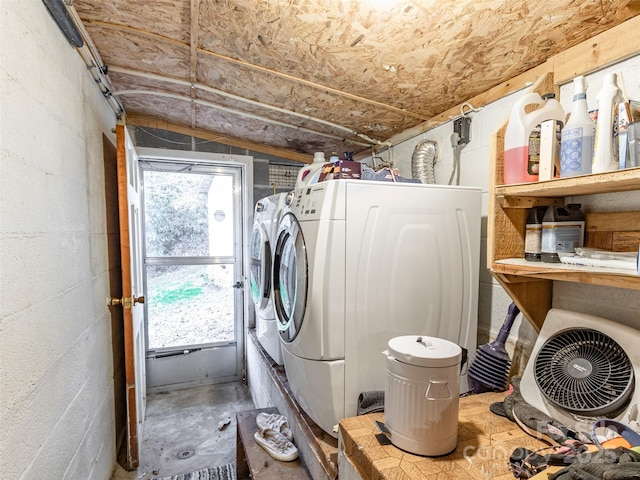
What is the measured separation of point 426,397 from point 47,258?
1352 millimetres

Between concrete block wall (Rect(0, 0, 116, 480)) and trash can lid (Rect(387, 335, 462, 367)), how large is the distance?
1090 millimetres

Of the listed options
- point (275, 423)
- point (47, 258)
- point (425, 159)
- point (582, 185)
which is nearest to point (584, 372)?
point (582, 185)

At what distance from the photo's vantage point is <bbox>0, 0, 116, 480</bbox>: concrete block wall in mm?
927

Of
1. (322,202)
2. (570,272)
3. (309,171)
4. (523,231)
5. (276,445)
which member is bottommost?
(276,445)

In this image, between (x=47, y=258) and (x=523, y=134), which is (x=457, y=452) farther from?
(x=47, y=258)

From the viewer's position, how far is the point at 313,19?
51.6 inches

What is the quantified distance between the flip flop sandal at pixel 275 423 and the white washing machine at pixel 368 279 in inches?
13.5

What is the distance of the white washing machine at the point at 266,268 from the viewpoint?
6.98 ft

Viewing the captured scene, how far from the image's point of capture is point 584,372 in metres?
1.06

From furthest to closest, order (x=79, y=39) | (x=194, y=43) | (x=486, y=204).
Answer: (x=486, y=204)
(x=194, y=43)
(x=79, y=39)

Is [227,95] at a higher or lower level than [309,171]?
higher

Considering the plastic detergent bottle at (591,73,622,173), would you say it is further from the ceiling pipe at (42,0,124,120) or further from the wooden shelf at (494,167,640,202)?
the ceiling pipe at (42,0,124,120)

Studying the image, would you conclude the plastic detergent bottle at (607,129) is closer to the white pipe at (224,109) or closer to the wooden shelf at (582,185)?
the wooden shelf at (582,185)

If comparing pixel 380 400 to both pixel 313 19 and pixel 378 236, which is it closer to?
pixel 378 236
